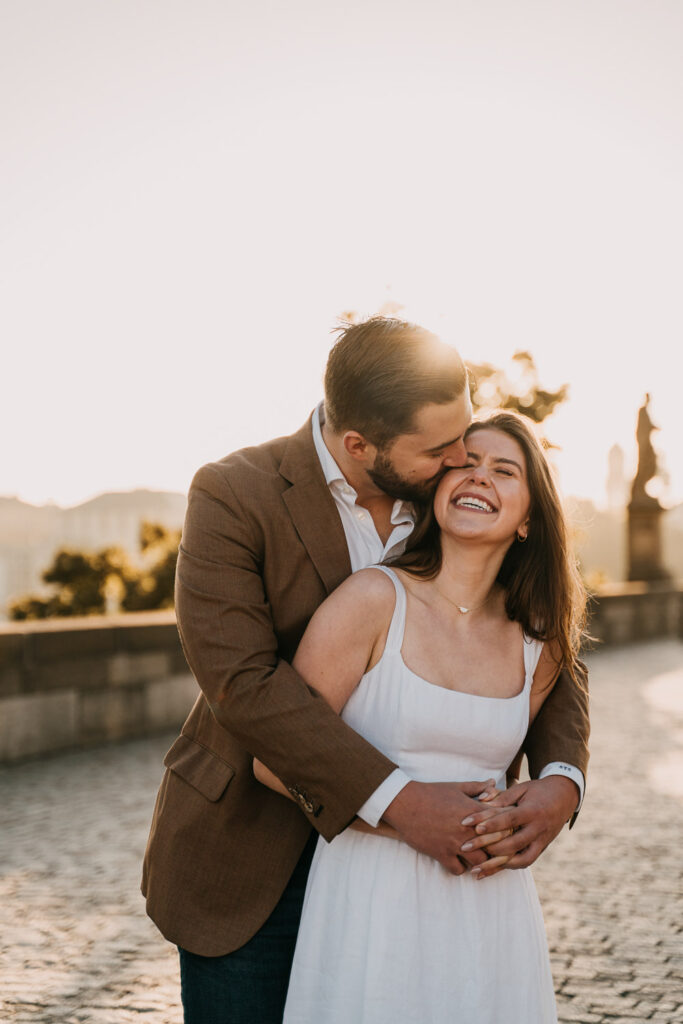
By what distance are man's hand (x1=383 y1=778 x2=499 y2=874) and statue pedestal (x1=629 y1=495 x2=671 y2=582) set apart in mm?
21526

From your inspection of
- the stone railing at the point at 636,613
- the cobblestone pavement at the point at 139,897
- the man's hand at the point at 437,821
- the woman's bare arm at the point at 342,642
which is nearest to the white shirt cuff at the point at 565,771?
the man's hand at the point at 437,821

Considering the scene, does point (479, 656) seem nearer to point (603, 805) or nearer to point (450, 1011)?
point (450, 1011)

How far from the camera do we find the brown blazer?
227 cm

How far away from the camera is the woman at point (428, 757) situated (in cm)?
229

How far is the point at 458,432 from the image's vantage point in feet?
8.68

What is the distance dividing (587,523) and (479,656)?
76 centimetres

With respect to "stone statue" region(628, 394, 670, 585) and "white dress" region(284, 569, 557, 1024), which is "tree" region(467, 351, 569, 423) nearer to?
"stone statue" region(628, 394, 670, 585)

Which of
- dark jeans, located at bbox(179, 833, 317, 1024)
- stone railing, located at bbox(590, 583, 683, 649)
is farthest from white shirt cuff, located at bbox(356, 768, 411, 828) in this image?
stone railing, located at bbox(590, 583, 683, 649)

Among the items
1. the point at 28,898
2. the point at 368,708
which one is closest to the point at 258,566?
the point at 368,708

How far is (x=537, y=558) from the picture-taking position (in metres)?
2.73

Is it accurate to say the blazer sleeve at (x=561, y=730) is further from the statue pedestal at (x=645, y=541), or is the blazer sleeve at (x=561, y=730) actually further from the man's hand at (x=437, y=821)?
the statue pedestal at (x=645, y=541)

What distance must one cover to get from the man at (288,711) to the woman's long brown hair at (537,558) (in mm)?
102

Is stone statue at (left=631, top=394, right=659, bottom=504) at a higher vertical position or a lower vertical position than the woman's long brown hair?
lower

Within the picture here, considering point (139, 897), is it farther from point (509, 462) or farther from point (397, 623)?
point (509, 462)
